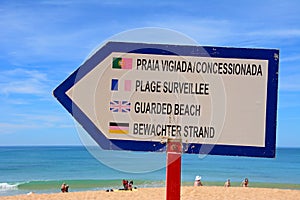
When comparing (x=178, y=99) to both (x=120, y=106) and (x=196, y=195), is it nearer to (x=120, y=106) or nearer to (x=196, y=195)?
(x=120, y=106)

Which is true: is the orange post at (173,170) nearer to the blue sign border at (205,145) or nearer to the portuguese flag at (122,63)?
the blue sign border at (205,145)

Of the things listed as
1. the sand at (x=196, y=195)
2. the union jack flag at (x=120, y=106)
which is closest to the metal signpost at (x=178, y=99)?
the union jack flag at (x=120, y=106)

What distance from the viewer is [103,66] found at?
2.39 meters

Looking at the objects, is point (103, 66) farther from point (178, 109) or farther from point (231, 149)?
point (231, 149)

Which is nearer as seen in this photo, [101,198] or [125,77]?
[125,77]

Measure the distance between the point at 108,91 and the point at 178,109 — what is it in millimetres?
365

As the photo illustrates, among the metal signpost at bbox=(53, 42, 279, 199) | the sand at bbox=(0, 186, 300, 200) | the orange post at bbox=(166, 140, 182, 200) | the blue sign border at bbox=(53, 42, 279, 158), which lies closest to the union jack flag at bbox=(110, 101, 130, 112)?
the metal signpost at bbox=(53, 42, 279, 199)

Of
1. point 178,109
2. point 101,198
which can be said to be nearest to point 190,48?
point 178,109

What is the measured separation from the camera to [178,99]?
2.34m

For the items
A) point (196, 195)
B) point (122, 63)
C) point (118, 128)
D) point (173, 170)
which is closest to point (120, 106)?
point (118, 128)

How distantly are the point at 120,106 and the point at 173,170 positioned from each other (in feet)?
1.37

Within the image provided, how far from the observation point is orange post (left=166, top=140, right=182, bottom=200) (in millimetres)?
2301

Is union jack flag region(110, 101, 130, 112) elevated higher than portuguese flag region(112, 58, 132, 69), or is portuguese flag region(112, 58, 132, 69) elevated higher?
portuguese flag region(112, 58, 132, 69)

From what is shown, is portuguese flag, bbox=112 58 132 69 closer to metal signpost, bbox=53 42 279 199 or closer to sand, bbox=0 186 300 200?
metal signpost, bbox=53 42 279 199
